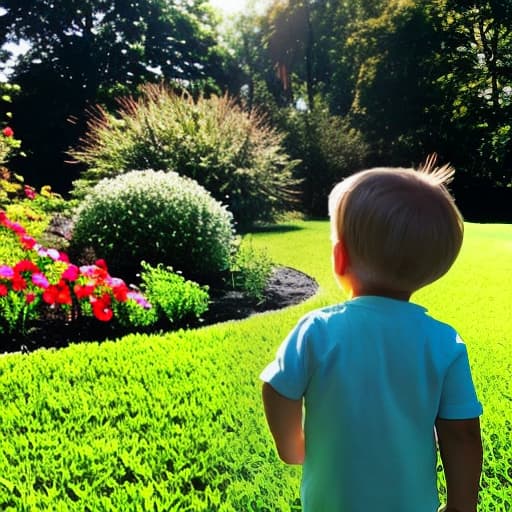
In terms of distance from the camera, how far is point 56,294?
4066 millimetres

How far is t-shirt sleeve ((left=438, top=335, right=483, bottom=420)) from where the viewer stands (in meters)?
1.04

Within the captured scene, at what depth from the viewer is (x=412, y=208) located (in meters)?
1.01

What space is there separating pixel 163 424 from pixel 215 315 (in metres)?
2.40

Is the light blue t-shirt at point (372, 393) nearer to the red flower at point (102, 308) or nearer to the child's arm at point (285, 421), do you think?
the child's arm at point (285, 421)

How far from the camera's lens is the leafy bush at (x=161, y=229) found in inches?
244

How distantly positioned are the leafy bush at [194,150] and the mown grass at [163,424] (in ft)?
19.2

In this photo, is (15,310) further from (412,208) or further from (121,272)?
(412,208)

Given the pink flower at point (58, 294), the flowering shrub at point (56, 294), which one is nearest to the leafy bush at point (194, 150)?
the flowering shrub at point (56, 294)

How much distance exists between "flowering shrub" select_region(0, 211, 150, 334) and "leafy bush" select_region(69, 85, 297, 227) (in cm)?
523

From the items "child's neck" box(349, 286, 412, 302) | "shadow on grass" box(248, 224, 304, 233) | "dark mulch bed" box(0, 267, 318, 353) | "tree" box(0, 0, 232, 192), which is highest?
"tree" box(0, 0, 232, 192)

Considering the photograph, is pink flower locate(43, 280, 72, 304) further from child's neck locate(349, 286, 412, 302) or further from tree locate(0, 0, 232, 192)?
tree locate(0, 0, 232, 192)

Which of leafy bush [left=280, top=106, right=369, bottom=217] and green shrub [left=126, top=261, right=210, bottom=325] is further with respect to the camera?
leafy bush [left=280, top=106, right=369, bottom=217]

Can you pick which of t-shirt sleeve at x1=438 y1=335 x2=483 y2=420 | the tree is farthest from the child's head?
the tree

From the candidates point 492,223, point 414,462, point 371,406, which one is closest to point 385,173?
point 371,406
